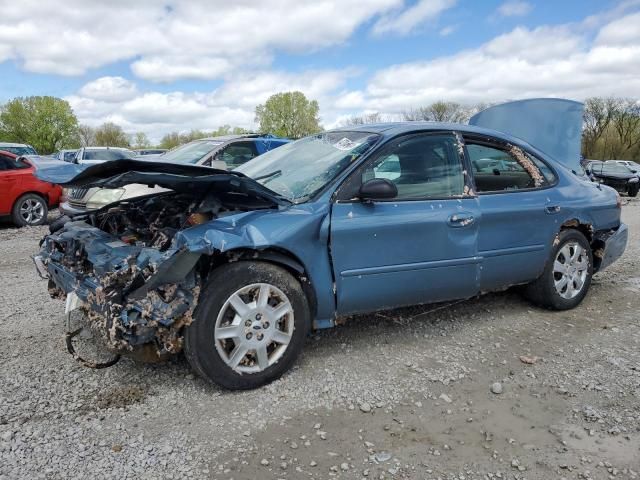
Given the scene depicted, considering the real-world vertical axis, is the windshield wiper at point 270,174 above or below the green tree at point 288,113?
below

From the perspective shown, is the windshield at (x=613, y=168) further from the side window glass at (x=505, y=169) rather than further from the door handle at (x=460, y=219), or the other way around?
the door handle at (x=460, y=219)

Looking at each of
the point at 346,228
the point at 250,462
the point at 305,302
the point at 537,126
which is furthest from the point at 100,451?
the point at 537,126

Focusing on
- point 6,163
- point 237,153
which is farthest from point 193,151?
point 6,163

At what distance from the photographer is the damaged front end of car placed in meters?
2.90

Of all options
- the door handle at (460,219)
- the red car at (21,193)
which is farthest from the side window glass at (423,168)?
the red car at (21,193)

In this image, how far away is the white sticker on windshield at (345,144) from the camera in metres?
3.79

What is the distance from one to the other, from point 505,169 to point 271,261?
2.28 metres

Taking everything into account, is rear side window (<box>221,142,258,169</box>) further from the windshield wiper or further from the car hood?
the car hood

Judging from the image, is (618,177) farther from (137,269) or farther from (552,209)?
(137,269)

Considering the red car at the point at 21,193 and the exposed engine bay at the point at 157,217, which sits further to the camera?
the red car at the point at 21,193

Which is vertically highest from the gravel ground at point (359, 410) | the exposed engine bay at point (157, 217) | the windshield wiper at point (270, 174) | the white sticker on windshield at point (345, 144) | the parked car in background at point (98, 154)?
the parked car in background at point (98, 154)

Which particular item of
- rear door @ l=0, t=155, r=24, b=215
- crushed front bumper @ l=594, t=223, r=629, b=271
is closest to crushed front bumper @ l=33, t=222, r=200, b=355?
crushed front bumper @ l=594, t=223, r=629, b=271

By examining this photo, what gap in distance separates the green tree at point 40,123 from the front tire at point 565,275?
6553 centimetres

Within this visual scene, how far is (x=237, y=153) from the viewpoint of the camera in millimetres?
9578
